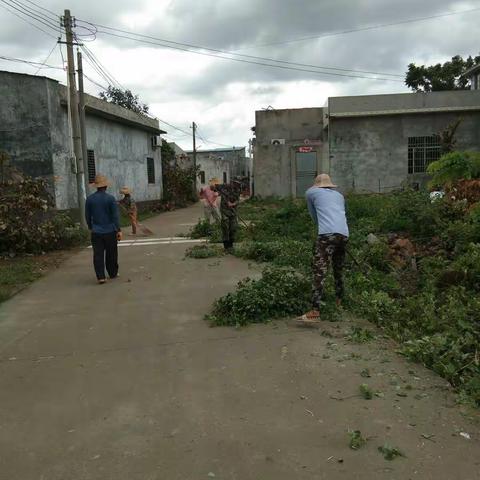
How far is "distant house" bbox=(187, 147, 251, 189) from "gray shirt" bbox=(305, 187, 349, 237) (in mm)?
31091

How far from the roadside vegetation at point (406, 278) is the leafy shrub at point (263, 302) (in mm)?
12

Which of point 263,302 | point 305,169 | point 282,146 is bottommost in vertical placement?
point 263,302

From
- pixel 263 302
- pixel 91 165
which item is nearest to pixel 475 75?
pixel 91 165

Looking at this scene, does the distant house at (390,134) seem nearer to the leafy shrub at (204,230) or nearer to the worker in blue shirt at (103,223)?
the leafy shrub at (204,230)

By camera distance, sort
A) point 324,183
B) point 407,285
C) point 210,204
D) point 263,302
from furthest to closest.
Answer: point 210,204
point 407,285
point 324,183
point 263,302

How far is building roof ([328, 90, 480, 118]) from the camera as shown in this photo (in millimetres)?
23156

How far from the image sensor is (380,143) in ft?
77.6

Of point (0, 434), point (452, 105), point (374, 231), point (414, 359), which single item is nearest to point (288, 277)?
point (414, 359)

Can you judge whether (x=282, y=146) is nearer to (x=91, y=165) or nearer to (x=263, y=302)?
(x=91, y=165)

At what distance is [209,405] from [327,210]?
117 inches

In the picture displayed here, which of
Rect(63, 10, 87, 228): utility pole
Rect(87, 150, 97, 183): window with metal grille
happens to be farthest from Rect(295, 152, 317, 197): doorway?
Rect(63, 10, 87, 228): utility pole

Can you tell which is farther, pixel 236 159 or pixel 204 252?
pixel 236 159

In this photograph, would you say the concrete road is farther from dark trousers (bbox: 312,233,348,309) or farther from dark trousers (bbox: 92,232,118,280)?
dark trousers (bbox: 92,232,118,280)

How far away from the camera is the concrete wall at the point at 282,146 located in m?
25.9
